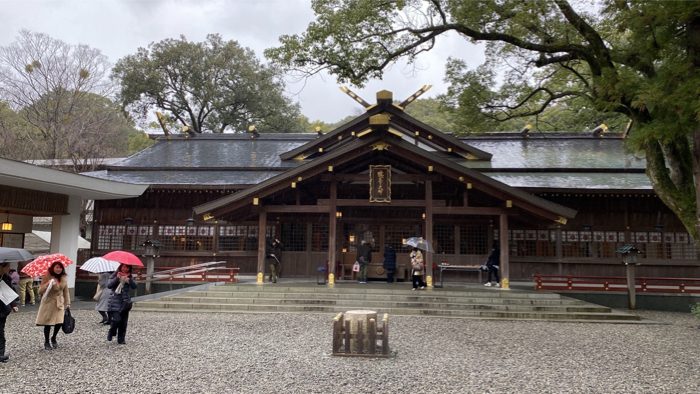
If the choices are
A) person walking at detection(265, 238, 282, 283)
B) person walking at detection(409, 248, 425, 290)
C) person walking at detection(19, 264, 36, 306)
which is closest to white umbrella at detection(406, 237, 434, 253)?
person walking at detection(409, 248, 425, 290)

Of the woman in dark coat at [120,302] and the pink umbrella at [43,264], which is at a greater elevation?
the pink umbrella at [43,264]

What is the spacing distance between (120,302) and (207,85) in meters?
31.1

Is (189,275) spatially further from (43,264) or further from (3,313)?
(3,313)

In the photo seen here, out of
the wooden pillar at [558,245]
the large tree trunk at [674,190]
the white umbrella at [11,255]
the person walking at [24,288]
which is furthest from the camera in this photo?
the wooden pillar at [558,245]

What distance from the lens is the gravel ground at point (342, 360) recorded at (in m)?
6.18

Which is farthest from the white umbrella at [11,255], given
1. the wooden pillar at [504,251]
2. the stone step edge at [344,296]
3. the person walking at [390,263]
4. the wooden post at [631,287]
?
the wooden post at [631,287]

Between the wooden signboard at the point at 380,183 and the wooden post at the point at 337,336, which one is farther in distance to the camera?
the wooden signboard at the point at 380,183

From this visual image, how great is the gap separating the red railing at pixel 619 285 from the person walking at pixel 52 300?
1366 centimetres

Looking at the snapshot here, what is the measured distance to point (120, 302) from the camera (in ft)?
27.3

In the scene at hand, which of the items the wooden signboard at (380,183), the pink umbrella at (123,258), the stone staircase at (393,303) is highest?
the wooden signboard at (380,183)

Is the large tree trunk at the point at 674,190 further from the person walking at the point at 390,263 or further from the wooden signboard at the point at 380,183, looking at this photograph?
the person walking at the point at 390,263

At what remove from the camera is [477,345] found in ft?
29.0

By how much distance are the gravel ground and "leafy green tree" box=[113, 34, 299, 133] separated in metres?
28.6

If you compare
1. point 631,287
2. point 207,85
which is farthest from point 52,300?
point 207,85
